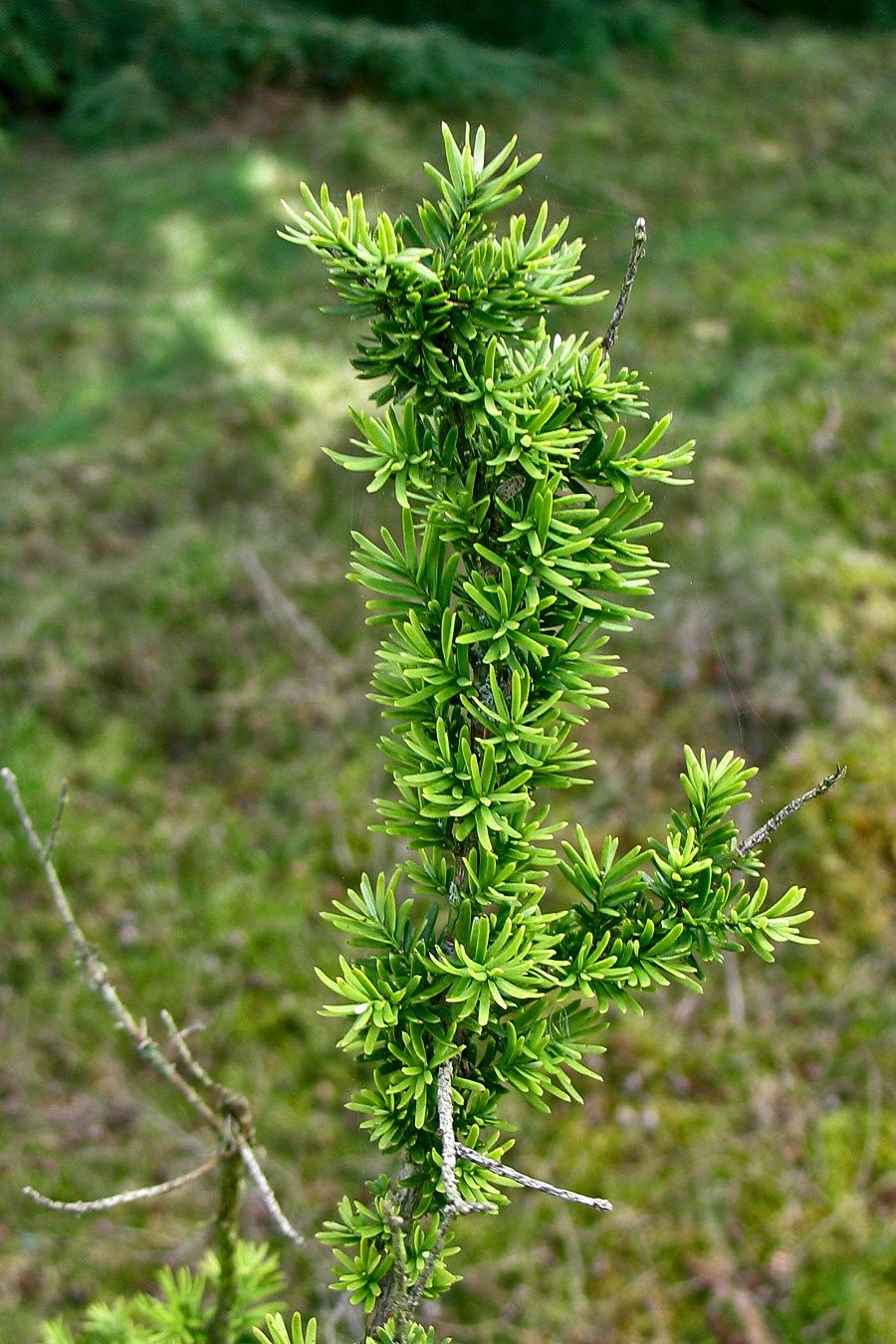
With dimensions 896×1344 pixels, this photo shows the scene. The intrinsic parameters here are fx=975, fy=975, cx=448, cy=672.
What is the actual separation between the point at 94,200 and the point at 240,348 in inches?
98.6

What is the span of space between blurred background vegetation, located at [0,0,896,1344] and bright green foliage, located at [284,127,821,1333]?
338 millimetres

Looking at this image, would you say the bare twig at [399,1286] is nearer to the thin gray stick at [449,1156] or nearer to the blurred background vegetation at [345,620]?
the thin gray stick at [449,1156]

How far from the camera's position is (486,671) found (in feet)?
3.28

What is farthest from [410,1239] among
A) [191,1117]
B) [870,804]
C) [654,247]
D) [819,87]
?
[819,87]

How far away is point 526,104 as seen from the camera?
24.4 feet

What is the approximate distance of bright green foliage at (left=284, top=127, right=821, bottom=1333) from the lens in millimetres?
910

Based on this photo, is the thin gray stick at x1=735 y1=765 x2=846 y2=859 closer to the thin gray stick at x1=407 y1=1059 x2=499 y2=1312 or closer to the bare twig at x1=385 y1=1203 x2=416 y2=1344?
the thin gray stick at x1=407 y1=1059 x2=499 y2=1312

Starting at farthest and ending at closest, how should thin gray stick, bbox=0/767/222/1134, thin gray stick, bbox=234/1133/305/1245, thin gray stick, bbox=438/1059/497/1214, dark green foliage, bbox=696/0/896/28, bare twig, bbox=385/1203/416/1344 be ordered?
1. dark green foliage, bbox=696/0/896/28
2. thin gray stick, bbox=0/767/222/1134
3. thin gray stick, bbox=234/1133/305/1245
4. bare twig, bbox=385/1203/416/1344
5. thin gray stick, bbox=438/1059/497/1214

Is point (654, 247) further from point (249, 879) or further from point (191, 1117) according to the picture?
point (191, 1117)

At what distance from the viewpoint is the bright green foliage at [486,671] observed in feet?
2.98

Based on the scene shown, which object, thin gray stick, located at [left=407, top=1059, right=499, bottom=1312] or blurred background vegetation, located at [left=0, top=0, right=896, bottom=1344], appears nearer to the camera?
thin gray stick, located at [left=407, top=1059, right=499, bottom=1312]

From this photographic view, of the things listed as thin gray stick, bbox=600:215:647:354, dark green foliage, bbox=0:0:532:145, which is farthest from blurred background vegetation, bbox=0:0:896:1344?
thin gray stick, bbox=600:215:647:354

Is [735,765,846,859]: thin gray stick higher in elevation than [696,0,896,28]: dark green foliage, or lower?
lower

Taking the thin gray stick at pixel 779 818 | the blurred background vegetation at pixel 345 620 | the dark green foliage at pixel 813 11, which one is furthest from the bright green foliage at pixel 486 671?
the dark green foliage at pixel 813 11
